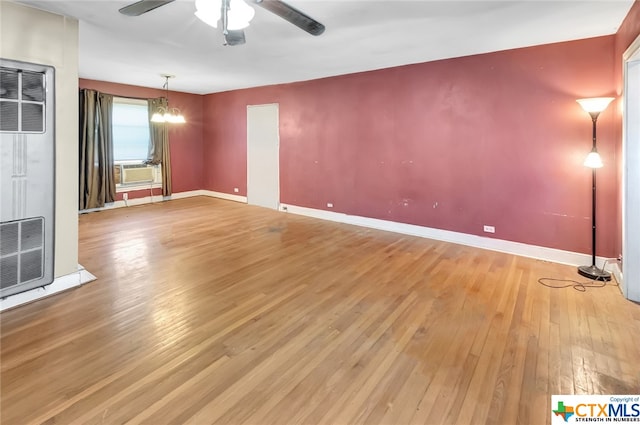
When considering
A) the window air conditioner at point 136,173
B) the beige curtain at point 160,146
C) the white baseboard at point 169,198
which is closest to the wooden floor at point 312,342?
the white baseboard at point 169,198

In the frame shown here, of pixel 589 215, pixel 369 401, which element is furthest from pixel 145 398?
pixel 589 215

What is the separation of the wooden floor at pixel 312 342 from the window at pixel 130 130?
370cm

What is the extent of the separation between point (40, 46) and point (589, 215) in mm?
5681

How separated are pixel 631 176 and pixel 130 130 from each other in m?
8.02

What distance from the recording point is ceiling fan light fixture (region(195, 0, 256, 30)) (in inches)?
79.1

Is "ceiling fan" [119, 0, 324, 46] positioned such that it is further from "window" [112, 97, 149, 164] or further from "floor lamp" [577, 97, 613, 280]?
"window" [112, 97, 149, 164]

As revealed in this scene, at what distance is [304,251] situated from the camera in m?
4.43

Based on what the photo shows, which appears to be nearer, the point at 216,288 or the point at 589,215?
the point at 216,288

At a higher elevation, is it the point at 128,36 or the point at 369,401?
the point at 128,36

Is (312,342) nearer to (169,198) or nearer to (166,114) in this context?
(166,114)

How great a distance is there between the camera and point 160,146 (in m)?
7.57

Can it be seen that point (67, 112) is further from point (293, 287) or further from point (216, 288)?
point (293, 287)

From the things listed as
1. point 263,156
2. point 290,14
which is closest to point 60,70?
point 290,14

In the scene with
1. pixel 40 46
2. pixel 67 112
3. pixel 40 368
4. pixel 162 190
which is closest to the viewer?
pixel 40 368
